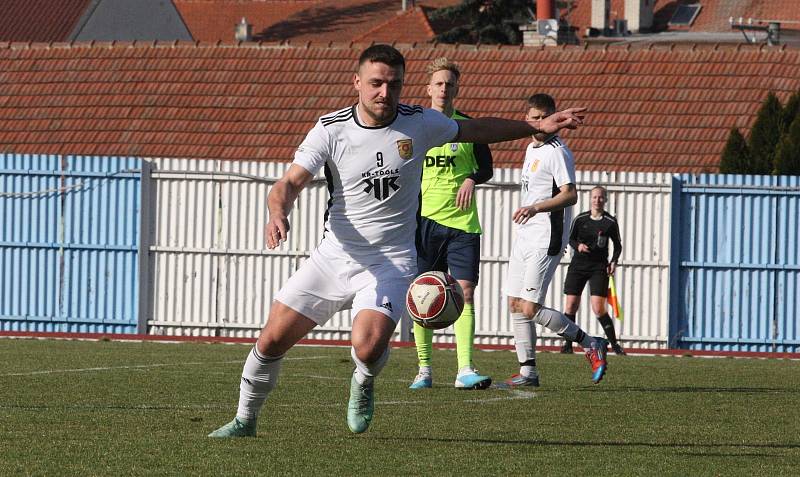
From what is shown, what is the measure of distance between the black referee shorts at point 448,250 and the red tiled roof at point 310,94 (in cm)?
1355

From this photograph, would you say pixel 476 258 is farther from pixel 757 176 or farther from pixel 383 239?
pixel 757 176

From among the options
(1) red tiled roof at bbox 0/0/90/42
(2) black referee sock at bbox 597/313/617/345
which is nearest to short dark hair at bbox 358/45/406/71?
(2) black referee sock at bbox 597/313/617/345

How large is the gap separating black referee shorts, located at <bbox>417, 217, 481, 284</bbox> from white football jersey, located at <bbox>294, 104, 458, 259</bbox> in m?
3.59

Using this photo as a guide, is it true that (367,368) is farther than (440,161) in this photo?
No

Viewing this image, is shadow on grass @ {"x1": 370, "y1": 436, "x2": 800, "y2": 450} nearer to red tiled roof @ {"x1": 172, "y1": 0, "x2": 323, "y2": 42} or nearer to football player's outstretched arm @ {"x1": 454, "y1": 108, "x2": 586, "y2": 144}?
football player's outstretched arm @ {"x1": 454, "y1": 108, "x2": 586, "y2": 144}

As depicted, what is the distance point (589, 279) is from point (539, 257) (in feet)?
21.3

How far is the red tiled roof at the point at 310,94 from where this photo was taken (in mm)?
26016

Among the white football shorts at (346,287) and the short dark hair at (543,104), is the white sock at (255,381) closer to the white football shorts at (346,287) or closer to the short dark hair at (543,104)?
the white football shorts at (346,287)

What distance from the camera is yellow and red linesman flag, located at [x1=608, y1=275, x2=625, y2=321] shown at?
20.3 meters

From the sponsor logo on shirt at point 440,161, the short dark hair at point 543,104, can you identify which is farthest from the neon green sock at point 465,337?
the short dark hair at point 543,104

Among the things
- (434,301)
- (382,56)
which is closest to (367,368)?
(434,301)

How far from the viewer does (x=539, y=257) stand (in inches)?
483

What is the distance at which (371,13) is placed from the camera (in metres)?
74.5

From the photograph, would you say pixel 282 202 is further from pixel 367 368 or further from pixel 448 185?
pixel 448 185
